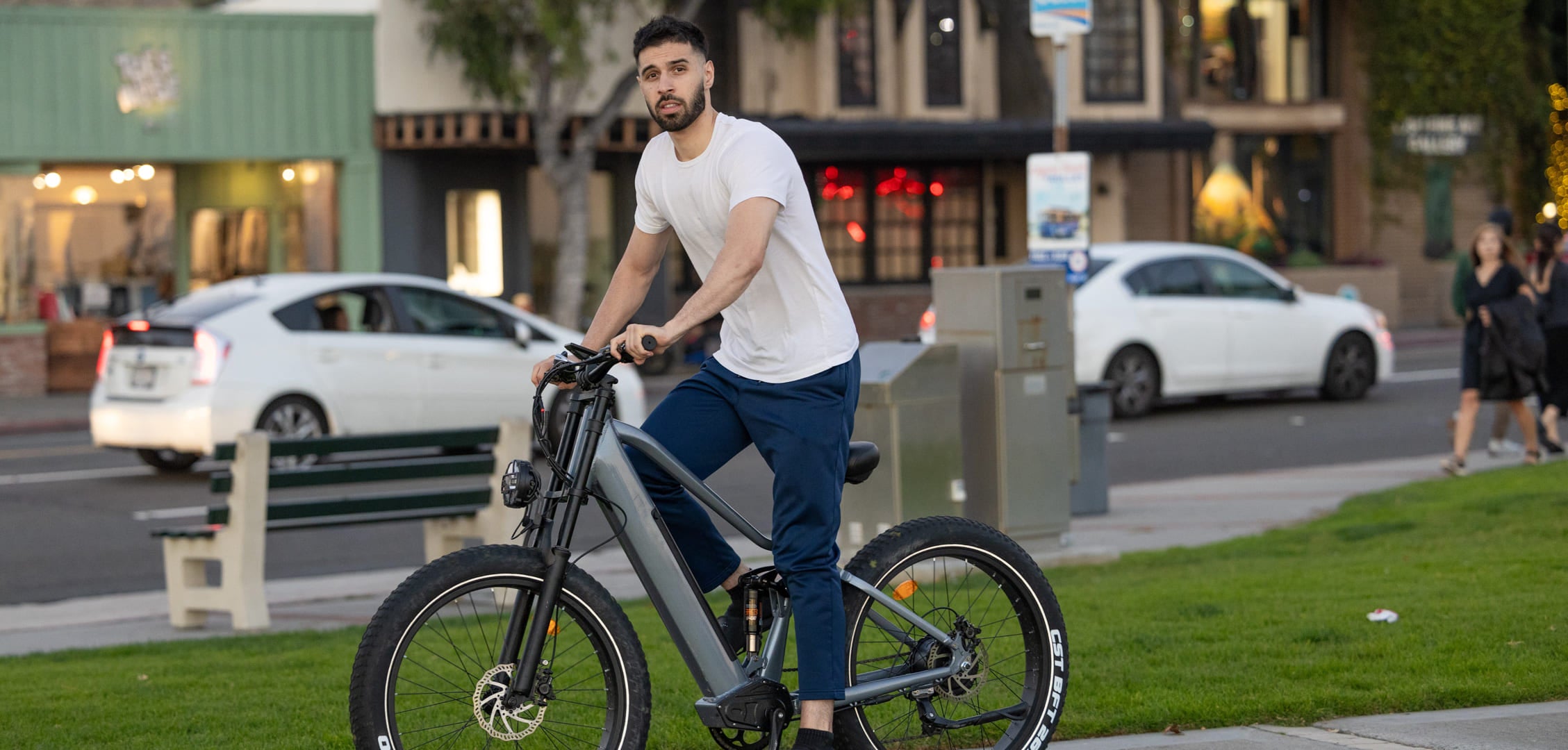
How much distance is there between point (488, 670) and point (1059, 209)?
10643mm

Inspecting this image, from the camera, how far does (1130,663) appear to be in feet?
20.3

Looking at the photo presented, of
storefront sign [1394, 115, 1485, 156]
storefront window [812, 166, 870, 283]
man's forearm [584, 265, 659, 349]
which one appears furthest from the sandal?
storefront sign [1394, 115, 1485, 156]

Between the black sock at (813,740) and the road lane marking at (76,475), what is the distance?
36.8 feet

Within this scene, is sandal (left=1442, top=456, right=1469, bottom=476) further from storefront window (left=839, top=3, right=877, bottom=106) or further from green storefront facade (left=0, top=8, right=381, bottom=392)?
storefront window (left=839, top=3, right=877, bottom=106)

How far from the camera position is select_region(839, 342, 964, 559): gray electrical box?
902 centimetres

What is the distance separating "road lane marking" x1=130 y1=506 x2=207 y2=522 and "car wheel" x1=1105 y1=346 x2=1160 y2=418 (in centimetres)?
849

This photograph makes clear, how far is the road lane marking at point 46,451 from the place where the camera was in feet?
53.7

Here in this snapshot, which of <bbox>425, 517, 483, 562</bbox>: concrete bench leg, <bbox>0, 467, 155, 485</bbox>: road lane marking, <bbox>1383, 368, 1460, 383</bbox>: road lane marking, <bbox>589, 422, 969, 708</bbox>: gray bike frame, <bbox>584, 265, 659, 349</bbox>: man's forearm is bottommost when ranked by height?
<bbox>0, 467, 155, 485</bbox>: road lane marking

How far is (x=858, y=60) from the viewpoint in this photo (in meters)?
28.8

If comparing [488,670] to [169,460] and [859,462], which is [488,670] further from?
[169,460]

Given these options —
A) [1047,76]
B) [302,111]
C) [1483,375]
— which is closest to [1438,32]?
[1047,76]

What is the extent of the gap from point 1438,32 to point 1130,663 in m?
29.1

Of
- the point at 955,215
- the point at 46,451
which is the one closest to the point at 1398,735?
the point at 46,451

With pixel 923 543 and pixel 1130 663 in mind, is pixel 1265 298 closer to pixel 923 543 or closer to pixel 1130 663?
pixel 1130 663
